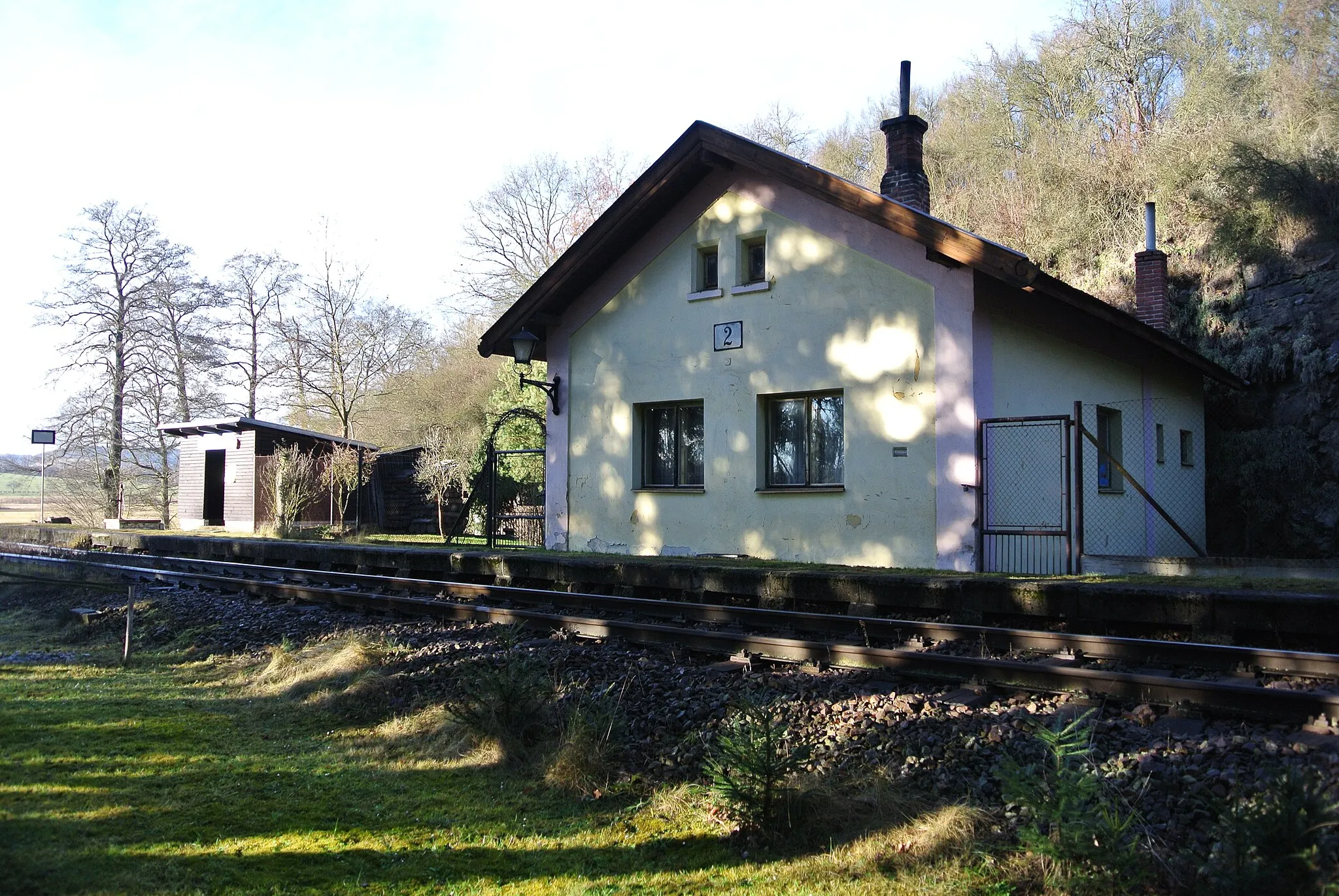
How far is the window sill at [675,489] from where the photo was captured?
49.3 feet

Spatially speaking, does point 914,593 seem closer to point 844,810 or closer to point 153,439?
point 844,810

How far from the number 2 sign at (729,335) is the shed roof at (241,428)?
16.4 m

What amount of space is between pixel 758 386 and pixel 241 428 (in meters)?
18.2

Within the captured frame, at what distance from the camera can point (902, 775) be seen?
493cm

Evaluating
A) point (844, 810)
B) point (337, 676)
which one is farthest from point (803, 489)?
point (844, 810)

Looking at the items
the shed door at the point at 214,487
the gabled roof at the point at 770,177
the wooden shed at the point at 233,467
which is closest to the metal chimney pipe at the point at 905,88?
the gabled roof at the point at 770,177

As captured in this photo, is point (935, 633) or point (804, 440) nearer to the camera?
point (935, 633)

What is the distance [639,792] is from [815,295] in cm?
982

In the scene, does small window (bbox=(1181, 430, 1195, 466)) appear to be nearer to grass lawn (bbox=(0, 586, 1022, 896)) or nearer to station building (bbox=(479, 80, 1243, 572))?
station building (bbox=(479, 80, 1243, 572))

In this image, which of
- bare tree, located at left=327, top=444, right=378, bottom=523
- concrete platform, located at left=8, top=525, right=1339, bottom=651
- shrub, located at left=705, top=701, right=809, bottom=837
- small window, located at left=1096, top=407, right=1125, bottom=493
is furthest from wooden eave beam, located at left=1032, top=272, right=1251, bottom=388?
bare tree, located at left=327, top=444, right=378, bottom=523

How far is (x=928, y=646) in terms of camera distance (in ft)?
25.3

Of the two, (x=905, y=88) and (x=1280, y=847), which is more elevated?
(x=905, y=88)

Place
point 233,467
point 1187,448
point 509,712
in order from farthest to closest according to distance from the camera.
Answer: point 233,467, point 1187,448, point 509,712

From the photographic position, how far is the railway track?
18.5 feet
